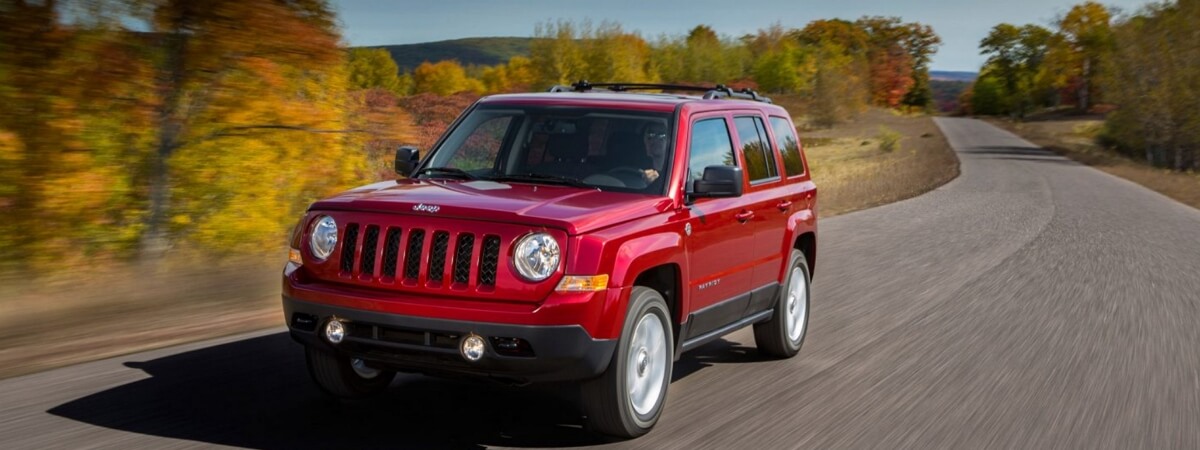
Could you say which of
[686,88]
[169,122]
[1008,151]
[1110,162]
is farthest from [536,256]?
[1008,151]

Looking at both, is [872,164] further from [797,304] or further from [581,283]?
[581,283]

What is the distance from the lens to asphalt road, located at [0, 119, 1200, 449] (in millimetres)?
6055

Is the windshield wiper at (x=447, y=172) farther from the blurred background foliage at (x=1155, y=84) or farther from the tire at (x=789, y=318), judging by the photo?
the blurred background foliage at (x=1155, y=84)

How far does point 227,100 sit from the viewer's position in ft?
40.7

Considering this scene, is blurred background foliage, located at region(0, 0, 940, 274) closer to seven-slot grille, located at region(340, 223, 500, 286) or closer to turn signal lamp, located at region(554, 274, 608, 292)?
seven-slot grille, located at region(340, 223, 500, 286)

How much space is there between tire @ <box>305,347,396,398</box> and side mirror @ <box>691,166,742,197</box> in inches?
77.6

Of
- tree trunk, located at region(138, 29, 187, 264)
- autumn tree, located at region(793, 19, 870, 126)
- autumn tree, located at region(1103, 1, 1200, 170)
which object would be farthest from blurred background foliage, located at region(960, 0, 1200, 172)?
tree trunk, located at region(138, 29, 187, 264)

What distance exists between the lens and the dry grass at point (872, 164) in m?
29.0

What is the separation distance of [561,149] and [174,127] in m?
6.51

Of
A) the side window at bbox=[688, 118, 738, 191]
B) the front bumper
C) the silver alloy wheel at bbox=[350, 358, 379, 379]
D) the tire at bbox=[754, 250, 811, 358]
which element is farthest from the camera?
the tire at bbox=[754, 250, 811, 358]

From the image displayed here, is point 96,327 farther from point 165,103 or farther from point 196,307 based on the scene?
point 165,103

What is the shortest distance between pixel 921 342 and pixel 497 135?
3.84 m

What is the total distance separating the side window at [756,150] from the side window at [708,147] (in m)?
0.21

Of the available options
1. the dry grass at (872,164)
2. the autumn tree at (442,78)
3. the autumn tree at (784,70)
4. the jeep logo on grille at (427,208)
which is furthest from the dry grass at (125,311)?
the autumn tree at (442,78)
